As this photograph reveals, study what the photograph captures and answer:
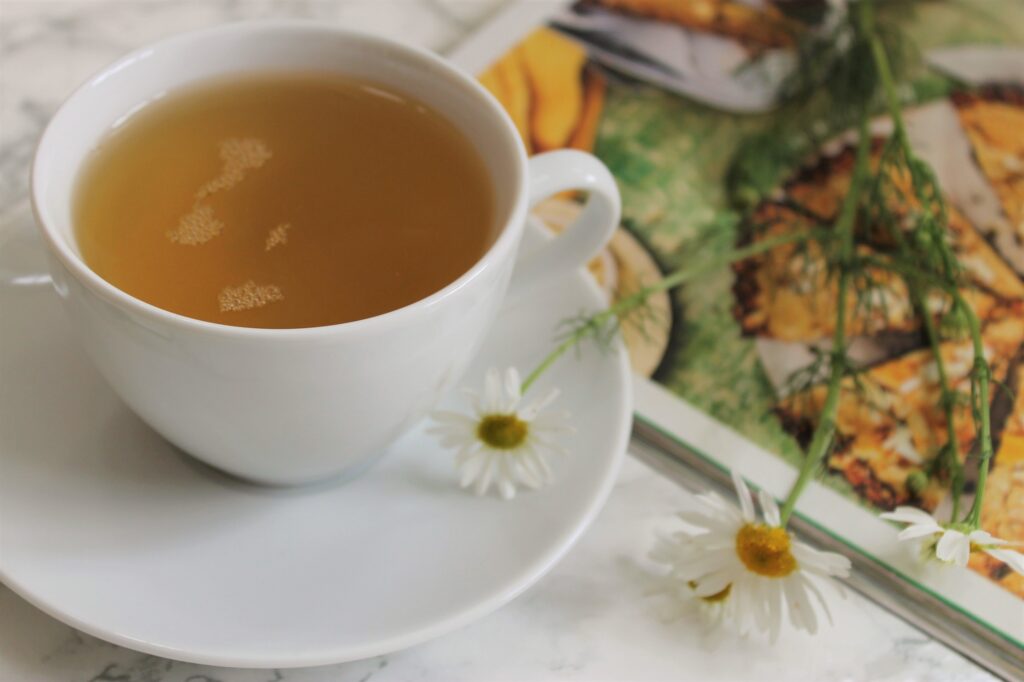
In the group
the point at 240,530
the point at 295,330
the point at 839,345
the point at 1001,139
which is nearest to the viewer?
the point at 295,330

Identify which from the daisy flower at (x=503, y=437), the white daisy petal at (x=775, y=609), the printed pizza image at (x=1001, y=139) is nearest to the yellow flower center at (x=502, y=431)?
the daisy flower at (x=503, y=437)

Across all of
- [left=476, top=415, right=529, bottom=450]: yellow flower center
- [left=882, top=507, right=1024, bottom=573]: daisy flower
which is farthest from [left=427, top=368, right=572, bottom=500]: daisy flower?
[left=882, top=507, right=1024, bottom=573]: daisy flower

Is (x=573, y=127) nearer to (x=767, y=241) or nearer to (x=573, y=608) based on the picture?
(x=767, y=241)

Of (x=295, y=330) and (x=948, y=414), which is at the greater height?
(x=295, y=330)

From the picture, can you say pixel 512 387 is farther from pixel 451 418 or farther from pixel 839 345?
pixel 839 345

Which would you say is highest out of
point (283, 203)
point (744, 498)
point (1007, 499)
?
point (283, 203)

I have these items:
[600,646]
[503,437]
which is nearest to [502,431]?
[503,437]

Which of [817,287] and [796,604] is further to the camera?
[817,287]

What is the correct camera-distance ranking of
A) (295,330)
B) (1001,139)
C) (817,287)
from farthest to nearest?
1. (1001,139)
2. (817,287)
3. (295,330)
